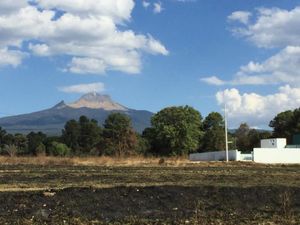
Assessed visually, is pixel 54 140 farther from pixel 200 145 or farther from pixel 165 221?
pixel 165 221

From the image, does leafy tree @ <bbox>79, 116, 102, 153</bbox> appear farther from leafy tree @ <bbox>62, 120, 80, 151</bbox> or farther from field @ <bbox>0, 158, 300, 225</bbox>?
field @ <bbox>0, 158, 300, 225</bbox>

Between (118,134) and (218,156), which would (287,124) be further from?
(218,156)

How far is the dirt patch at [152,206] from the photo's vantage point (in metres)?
14.9

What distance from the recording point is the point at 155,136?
435 ft

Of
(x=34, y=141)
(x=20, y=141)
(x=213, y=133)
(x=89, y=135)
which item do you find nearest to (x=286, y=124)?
(x=213, y=133)

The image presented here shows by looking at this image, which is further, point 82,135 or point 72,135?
point 82,135

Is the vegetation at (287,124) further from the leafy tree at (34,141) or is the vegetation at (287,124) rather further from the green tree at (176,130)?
the leafy tree at (34,141)

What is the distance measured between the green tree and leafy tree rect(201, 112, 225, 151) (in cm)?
310

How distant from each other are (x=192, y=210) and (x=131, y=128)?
4523 inches

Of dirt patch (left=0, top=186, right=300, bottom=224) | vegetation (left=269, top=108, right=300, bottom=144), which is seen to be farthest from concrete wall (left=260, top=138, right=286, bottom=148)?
dirt patch (left=0, top=186, right=300, bottom=224)

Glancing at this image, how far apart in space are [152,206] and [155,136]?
115116mm

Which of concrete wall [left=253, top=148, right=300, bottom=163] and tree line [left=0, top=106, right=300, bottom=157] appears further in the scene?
tree line [left=0, top=106, right=300, bottom=157]

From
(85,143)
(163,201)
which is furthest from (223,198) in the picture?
(85,143)

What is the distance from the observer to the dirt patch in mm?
14922
